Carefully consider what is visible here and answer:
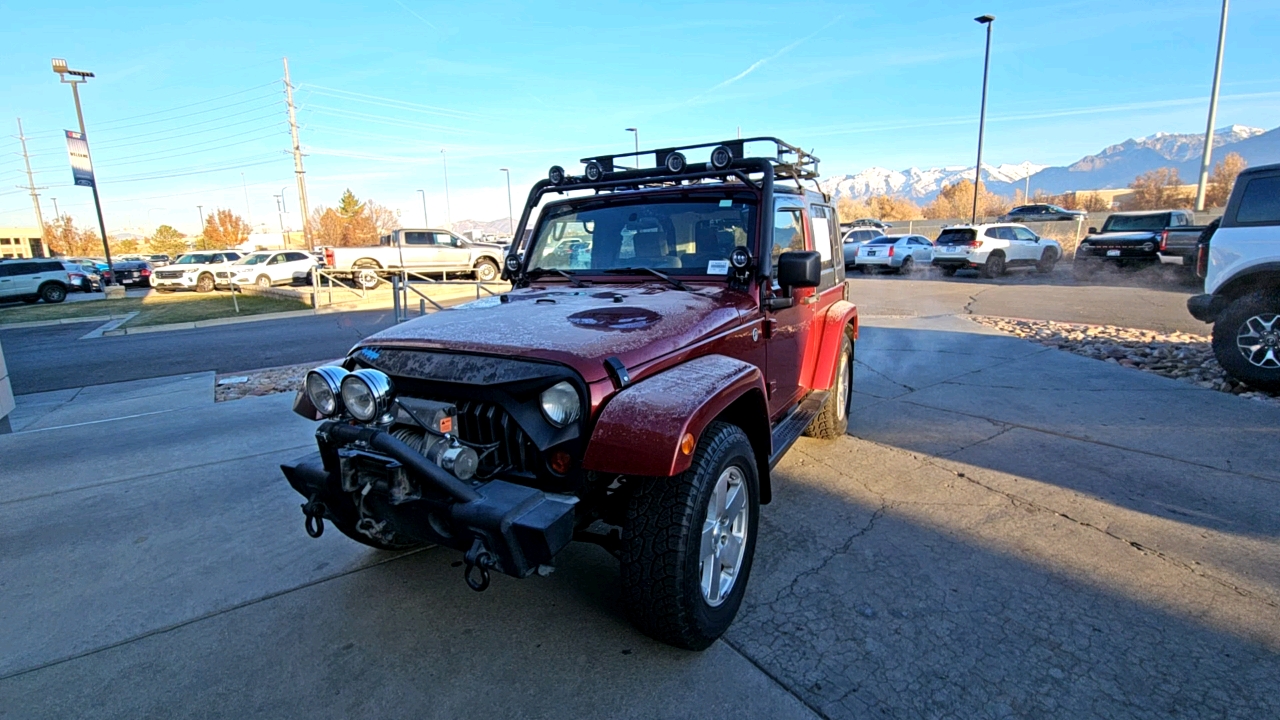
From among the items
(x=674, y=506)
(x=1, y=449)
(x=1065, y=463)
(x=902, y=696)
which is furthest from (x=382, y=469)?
(x=1, y=449)

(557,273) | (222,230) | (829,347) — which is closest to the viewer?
(557,273)

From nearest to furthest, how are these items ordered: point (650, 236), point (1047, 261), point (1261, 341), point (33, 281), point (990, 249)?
point (650, 236) → point (1261, 341) → point (990, 249) → point (1047, 261) → point (33, 281)

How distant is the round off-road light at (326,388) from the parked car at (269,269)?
26.8 meters

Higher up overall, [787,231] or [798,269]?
[787,231]

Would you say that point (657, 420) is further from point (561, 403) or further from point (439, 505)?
point (439, 505)

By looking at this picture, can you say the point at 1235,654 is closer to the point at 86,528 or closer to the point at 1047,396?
the point at 1047,396

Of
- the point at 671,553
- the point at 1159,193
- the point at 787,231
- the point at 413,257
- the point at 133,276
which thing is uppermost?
the point at 1159,193

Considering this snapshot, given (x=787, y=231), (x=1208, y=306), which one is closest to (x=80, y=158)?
(x=787, y=231)

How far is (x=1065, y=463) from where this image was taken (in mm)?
4547

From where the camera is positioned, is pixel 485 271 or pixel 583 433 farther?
pixel 485 271

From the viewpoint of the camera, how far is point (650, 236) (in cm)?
384

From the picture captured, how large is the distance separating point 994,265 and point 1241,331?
15752mm

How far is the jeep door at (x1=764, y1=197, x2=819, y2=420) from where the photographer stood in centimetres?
368

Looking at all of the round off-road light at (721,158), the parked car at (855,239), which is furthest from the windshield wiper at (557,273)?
the parked car at (855,239)
